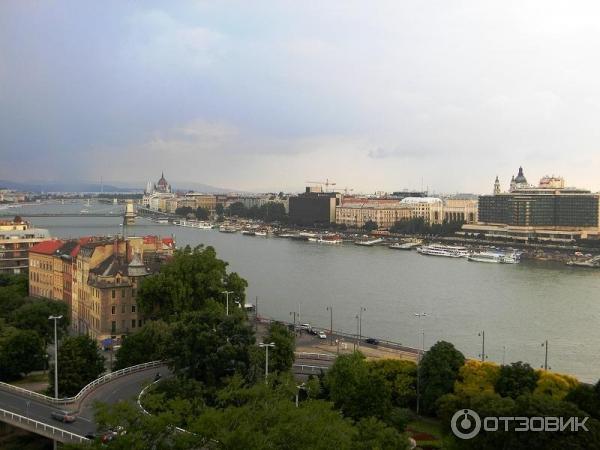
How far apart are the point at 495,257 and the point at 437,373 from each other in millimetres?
18848

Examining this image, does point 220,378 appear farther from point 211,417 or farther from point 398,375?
point 211,417

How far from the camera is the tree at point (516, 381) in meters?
7.24

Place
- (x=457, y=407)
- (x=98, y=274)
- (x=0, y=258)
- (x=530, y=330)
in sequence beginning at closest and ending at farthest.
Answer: (x=457, y=407), (x=98, y=274), (x=530, y=330), (x=0, y=258)

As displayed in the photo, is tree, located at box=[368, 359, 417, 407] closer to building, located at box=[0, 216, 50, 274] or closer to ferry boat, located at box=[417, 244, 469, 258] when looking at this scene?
building, located at box=[0, 216, 50, 274]

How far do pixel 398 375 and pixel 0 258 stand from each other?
11624mm

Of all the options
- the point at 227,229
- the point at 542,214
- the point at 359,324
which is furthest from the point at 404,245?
the point at 359,324

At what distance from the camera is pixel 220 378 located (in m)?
7.60

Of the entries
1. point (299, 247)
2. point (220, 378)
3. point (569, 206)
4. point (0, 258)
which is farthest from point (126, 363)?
point (569, 206)

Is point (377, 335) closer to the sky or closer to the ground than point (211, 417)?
closer to the ground

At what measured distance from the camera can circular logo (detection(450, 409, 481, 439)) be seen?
597 centimetres

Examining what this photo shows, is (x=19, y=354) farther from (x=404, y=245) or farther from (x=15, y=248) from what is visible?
(x=404, y=245)

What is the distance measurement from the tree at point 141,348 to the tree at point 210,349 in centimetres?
101

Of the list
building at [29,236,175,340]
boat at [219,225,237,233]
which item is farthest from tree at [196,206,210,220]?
building at [29,236,175,340]

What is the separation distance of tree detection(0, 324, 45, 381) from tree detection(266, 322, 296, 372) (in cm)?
312
